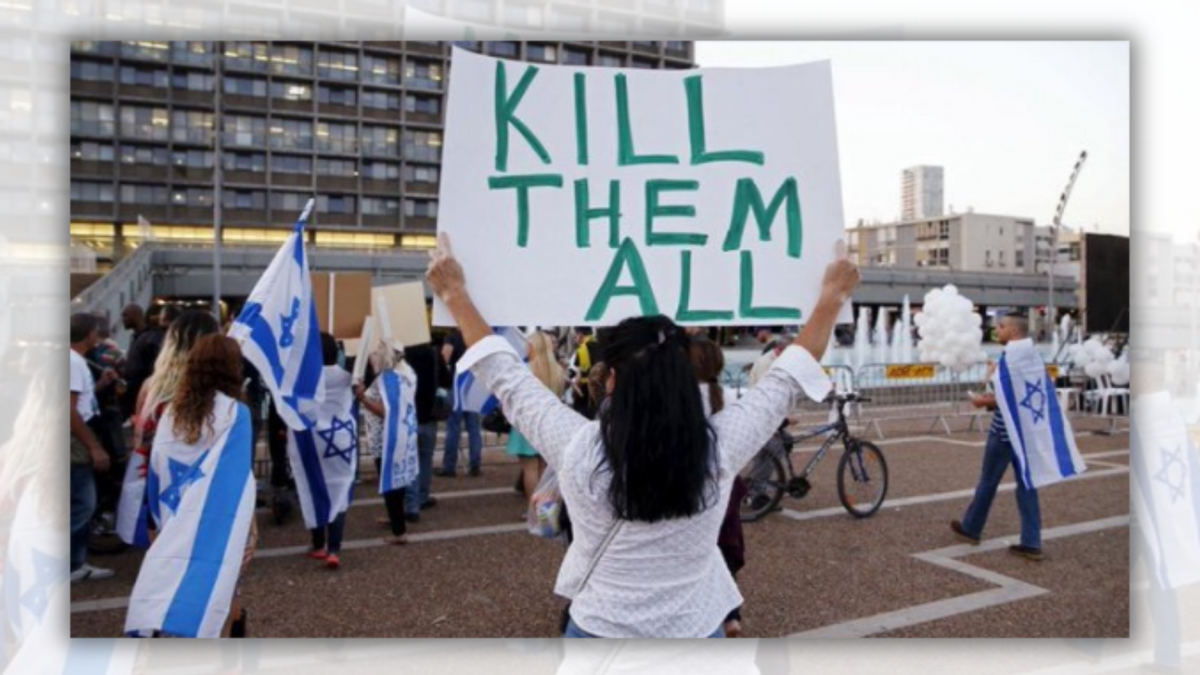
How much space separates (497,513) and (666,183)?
5.11 m

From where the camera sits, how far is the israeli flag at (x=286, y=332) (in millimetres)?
4500

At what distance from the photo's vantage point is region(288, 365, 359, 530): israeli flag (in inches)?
226

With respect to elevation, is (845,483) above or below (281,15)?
below

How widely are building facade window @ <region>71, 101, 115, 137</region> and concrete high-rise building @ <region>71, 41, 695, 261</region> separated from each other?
84 mm

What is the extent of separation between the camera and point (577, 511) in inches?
81.9

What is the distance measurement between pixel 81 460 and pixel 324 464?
1.35 meters

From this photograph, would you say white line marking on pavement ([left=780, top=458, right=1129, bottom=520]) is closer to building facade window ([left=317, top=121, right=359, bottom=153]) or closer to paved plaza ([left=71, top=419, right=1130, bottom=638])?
paved plaza ([left=71, top=419, right=1130, bottom=638])

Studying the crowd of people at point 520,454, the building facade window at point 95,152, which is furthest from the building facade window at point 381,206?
the crowd of people at point 520,454

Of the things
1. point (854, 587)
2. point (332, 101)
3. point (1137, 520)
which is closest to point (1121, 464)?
point (854, 587)

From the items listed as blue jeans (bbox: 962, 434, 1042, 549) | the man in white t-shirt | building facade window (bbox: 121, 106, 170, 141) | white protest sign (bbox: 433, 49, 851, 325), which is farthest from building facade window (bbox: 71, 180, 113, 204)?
white protest sign (bbox: 433, 49, 851, 325)

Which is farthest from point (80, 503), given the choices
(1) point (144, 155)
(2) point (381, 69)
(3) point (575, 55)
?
(2) point (381, 69)

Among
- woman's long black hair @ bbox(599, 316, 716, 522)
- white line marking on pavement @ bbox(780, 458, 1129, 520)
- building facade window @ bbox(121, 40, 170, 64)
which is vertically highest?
building facade window @ bbox(121, 40, 170, 64)

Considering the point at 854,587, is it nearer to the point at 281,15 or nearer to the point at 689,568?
the point at 689,568

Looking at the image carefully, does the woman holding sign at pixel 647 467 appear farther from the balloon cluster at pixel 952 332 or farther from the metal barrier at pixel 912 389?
the metal barrier at pixel 912 389
